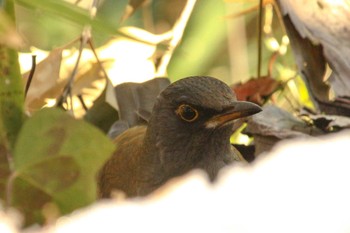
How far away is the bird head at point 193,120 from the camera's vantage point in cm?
211

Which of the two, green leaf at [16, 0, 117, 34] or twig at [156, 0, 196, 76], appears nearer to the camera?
green leaf at [16, 0, 117, 34]

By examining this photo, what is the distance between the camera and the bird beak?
1990 mm

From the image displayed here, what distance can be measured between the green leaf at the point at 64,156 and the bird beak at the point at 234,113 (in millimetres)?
1512

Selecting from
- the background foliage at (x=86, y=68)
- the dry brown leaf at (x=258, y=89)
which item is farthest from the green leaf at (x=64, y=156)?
the dry brown leaf at (x=258, y=89)

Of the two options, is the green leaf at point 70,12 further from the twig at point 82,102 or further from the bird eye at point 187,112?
the twig at point 82,102

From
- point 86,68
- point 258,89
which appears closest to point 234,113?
point 258,89

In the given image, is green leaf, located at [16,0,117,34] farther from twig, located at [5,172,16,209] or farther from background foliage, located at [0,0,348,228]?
twig, located at [5,172,16,209]

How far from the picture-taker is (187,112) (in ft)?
7.23

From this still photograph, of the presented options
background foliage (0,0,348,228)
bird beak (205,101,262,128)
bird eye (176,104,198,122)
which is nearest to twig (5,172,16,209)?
background foliage (0,0,348,228)

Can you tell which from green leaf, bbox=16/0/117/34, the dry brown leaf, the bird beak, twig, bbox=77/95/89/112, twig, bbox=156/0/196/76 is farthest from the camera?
twig, bbox=156/0/196/76

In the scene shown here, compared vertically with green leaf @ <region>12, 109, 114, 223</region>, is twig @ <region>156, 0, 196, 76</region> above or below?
below

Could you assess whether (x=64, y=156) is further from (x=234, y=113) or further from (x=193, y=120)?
(x=193, y=120)

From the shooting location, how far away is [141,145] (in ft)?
7.61

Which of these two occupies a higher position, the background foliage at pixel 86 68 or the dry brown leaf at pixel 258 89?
the background foliage at pixel 86 68
